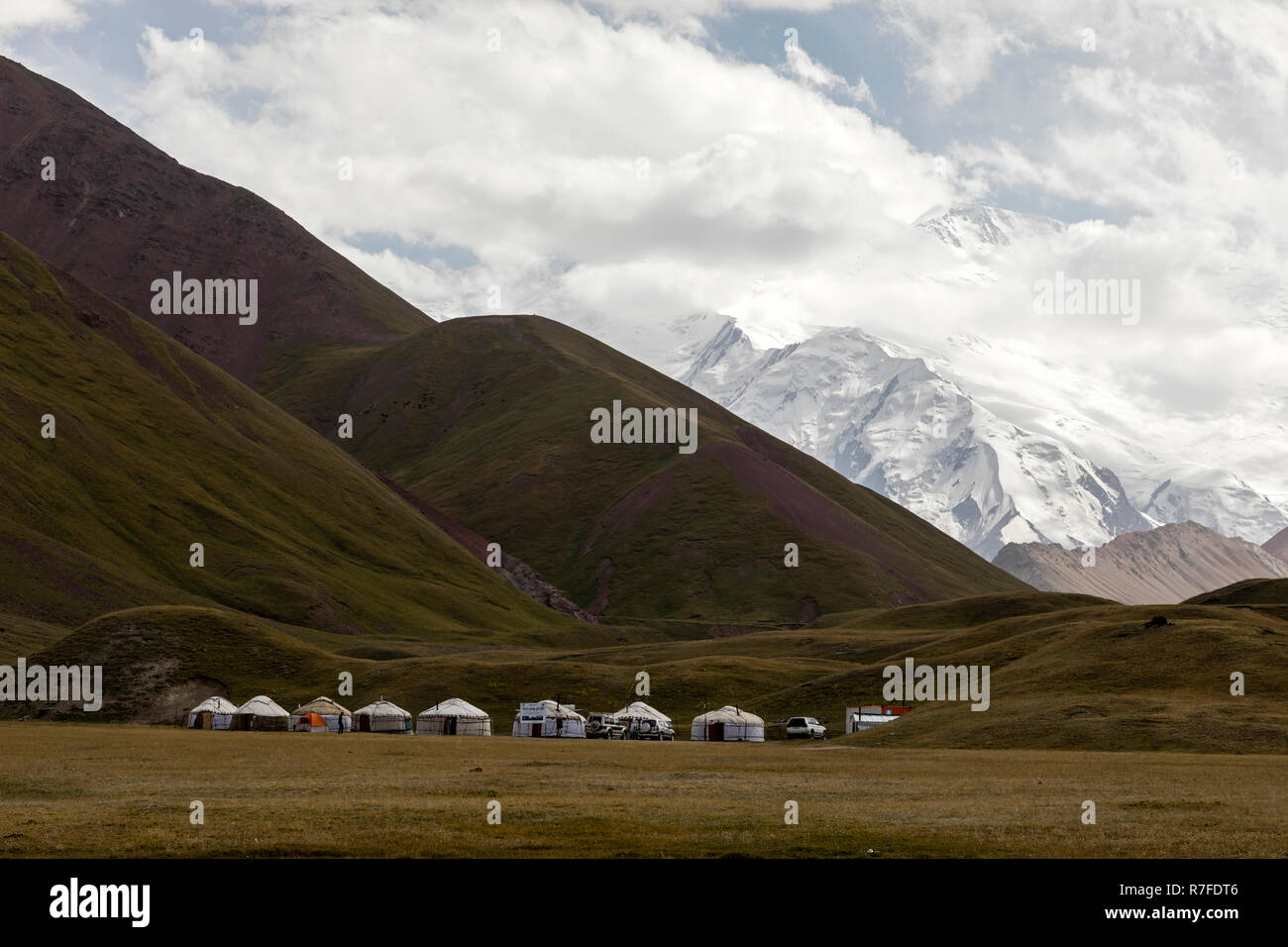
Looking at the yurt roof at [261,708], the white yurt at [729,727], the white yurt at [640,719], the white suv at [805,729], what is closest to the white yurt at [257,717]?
the yurt roof at [261,708]

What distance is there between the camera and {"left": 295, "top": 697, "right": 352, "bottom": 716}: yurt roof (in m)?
114

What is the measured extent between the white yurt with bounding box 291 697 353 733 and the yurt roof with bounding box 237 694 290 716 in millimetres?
1578

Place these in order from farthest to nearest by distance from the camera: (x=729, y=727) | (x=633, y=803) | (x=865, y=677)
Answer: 1. (x=865, y=677)
2. (x=729, y=727)
3. (x=633, y=803)

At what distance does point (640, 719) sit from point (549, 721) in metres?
8.37

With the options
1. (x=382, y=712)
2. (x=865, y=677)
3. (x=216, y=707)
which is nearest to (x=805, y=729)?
(x=865, y=677)

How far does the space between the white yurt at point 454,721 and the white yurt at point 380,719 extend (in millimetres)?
1799

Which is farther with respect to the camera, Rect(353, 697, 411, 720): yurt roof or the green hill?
Rect(353, 697, 411, 720): yurt roof

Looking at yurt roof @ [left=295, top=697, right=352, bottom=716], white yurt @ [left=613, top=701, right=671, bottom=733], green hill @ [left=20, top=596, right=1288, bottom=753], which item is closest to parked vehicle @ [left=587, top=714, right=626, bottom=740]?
white yurt @ [left=613, top=701, right=671, bottom=733]

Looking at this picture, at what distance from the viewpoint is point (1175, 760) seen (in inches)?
2571

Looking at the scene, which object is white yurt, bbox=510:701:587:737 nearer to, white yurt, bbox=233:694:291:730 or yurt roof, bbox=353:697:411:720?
yurt roof, bbox=353:697:411:720

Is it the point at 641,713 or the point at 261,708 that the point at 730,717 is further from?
the point at 261,708

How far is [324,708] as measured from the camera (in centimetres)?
11512
